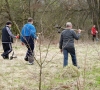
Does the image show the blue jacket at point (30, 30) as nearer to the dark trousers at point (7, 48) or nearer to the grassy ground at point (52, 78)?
the grassy ground at point (52, 78)

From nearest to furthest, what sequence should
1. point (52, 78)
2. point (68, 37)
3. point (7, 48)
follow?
point (52, 78), point (68, 37), point (7, 48)

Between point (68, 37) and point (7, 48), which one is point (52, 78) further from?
point (7, 48)

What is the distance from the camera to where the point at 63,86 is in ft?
23.2

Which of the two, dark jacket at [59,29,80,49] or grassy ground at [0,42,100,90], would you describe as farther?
dark jacket at [59,29,80,49]

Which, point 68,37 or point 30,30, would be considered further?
point 30,30

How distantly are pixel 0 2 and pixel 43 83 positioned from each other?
22799mm

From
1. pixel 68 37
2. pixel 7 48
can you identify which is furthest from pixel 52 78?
pixel 7 48

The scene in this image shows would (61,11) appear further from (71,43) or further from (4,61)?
(71,43)

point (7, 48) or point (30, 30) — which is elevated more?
point (30, 30)

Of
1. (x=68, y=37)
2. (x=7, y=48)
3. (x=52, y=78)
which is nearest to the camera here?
(x=52, y=78)

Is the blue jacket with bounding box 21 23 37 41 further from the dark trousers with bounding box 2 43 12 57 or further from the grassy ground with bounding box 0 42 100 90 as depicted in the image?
the dark trousers with bounding box 2 43 12 57

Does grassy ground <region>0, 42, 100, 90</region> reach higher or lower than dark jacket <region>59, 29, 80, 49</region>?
lower

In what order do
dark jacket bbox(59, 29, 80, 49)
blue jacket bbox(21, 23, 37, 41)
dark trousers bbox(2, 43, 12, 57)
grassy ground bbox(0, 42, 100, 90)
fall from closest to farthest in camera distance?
grassy ground bbox(0, 42, 100, 90), dark jacket bbox(59, 29, 80, 49), blue jacket bbox(21, 23, 37, 41), dark trousers bbox(2, 43, 12, 57)

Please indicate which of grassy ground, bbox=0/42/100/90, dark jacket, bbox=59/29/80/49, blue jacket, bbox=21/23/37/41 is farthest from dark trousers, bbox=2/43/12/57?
dark jacket, bbox=59/29/80/49
